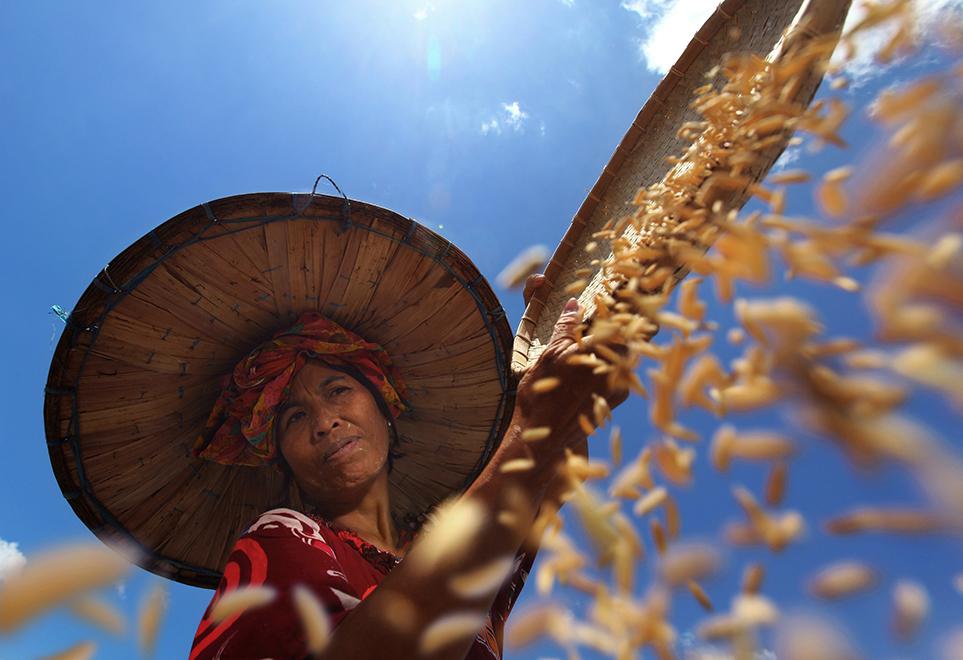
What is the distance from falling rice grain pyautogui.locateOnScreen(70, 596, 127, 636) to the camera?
40.1 inches

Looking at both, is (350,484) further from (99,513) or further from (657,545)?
(657,545)

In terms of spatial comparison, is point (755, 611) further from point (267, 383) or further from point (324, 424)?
point (267, 383)

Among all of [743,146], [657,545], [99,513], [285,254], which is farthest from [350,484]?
[743,146]

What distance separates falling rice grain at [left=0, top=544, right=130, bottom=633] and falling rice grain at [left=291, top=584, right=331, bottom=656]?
317mm

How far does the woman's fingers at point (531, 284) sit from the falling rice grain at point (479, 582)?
100 cm

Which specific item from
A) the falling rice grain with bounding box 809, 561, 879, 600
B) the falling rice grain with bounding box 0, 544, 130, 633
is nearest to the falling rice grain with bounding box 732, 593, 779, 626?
the falling rice grain with bounding box 809, 561, 879, 600

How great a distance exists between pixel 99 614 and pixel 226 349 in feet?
4.02

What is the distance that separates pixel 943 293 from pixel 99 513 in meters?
2.44

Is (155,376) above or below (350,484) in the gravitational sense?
above

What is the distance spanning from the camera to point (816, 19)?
111cm

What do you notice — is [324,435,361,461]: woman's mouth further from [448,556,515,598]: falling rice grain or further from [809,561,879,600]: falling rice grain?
[809,561,879,600]: falling rice grain

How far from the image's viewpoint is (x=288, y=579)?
124cm

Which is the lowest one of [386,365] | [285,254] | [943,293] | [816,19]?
[943,293]

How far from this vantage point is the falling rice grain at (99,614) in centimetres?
102
